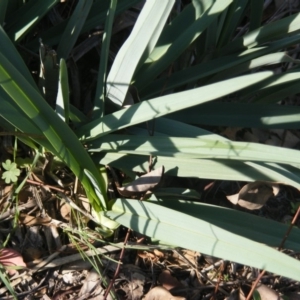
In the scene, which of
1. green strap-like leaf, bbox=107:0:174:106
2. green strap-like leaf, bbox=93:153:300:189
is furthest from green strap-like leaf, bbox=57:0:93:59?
green strap-like leaf, bbox=93:153:300:189

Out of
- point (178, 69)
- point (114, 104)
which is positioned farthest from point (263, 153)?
point (178, 69)

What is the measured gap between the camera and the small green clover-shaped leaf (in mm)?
1182

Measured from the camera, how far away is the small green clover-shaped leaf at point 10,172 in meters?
1.18

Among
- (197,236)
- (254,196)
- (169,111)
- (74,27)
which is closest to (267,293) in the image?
(254,196)

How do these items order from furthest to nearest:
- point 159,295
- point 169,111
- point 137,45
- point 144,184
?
point 159,295
point 144,184
point 137,45
point 169,111

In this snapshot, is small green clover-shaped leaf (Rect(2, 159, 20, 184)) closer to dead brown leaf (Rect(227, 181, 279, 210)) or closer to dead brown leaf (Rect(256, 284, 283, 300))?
dead brown leaf (Rect(227, 181, 279, 210))

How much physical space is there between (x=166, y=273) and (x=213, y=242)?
14.5 inches

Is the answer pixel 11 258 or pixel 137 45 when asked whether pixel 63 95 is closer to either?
pixel 137 45

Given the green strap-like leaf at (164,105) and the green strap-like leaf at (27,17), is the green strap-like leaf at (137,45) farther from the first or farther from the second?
the green strap-like leaf at (27,17)

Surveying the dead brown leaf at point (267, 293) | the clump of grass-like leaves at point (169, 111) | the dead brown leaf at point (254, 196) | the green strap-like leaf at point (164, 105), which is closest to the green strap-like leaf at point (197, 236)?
the clump of grass-like leaves at point (169, 111)

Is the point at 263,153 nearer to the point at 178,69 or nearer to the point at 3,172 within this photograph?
the point at 178,69

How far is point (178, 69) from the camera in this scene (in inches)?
→ 52.0

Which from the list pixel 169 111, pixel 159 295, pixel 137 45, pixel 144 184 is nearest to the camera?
pixel 169 111

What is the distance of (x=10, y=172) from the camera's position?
119 cm
